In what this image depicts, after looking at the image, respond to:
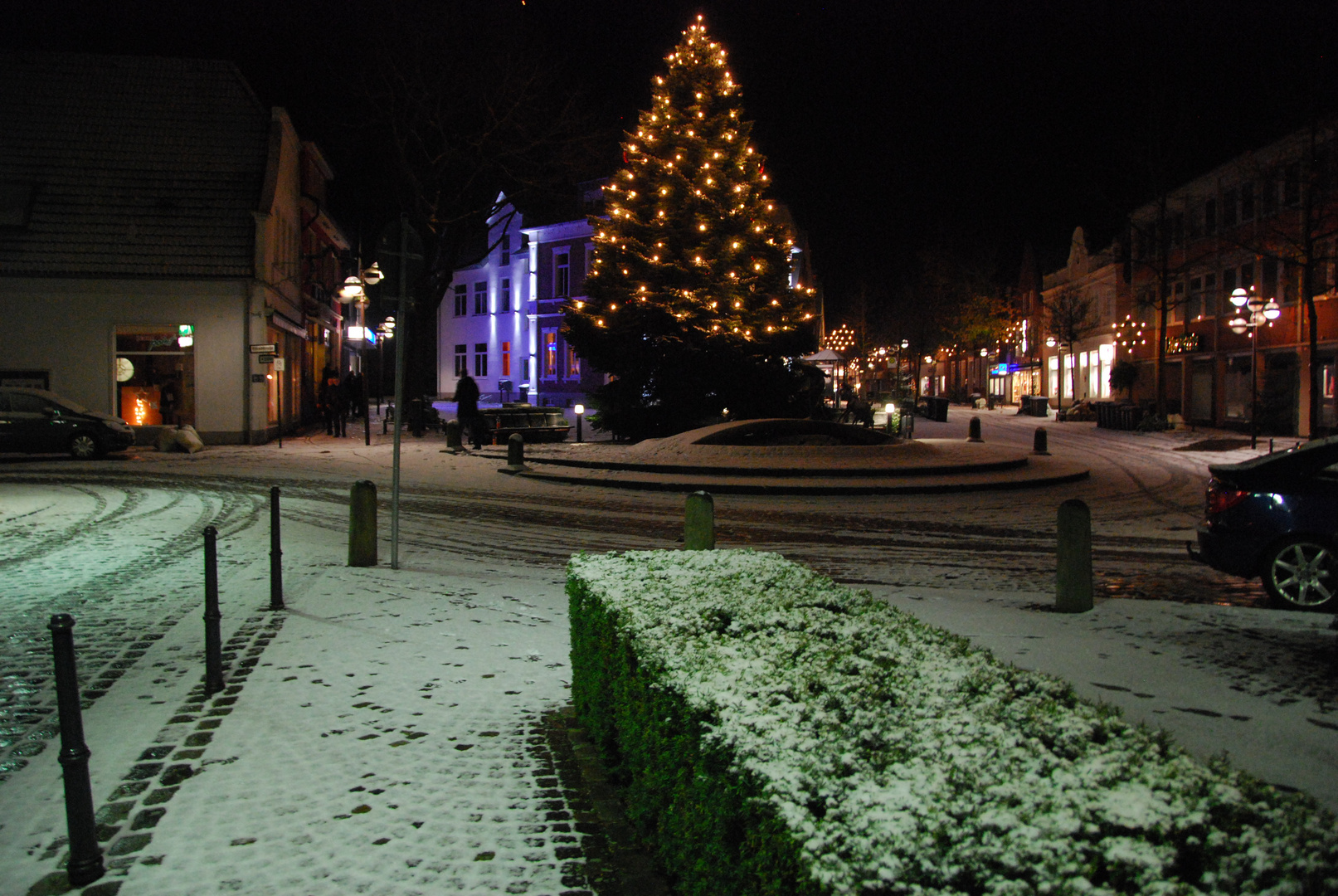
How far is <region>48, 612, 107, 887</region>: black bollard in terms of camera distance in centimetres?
370

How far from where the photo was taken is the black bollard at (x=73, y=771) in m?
3.70

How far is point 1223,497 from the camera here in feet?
29.1

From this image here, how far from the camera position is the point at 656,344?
87.2 ft

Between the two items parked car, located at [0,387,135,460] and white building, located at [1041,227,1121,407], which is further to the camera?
white building, located at [1041,227,1121,407]

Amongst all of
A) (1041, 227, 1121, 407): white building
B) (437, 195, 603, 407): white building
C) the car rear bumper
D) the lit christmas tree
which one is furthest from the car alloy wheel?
(1041, 227, 1121, 407): white building

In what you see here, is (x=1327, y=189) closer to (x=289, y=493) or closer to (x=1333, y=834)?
(x=289, y=493)

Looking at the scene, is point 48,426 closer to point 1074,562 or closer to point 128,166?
point 128,166

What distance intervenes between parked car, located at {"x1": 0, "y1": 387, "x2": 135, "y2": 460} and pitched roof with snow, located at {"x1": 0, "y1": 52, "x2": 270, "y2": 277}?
4.96m

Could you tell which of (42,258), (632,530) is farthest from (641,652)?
(42,258)

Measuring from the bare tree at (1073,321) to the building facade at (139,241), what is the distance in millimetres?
43311

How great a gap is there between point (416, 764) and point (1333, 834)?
387 centimetres

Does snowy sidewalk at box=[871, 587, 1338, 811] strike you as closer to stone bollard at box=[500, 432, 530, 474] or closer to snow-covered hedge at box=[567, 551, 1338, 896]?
snow-covered hedge at box=[567, 551, 1338, 896]

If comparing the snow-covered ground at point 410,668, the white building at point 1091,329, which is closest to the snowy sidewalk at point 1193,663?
the snow-covered ground at point 410,668

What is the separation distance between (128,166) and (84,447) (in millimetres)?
9569
